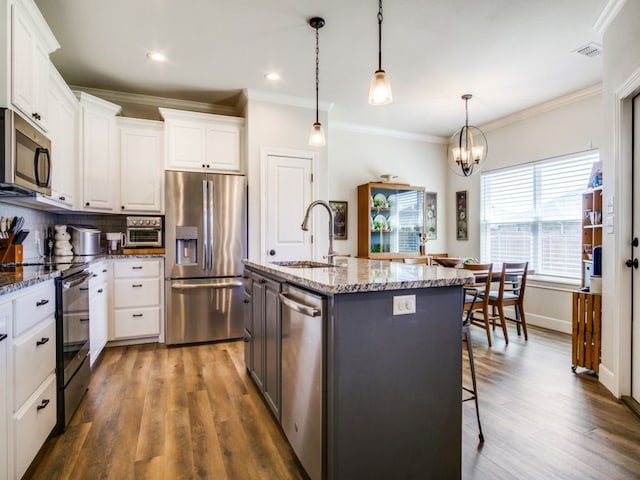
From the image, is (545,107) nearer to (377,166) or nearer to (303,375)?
(377,166)

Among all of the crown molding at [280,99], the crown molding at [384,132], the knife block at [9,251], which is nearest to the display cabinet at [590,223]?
the crown molding at [384,132]

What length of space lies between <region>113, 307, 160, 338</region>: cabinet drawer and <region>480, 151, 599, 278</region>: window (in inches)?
180

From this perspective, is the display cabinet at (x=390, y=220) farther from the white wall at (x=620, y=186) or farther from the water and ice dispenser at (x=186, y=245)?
the white wall at (x=620, y=186)

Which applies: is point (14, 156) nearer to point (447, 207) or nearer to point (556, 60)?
point (556, 60)

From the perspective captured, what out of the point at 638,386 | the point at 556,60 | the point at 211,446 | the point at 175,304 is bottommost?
the point at 211,446

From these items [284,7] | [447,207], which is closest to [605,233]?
[284,7]

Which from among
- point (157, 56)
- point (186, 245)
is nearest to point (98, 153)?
point (157, 56)

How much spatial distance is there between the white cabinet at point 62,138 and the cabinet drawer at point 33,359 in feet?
4.86

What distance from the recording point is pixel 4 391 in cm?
142

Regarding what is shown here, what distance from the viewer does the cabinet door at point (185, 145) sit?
12.8 feet

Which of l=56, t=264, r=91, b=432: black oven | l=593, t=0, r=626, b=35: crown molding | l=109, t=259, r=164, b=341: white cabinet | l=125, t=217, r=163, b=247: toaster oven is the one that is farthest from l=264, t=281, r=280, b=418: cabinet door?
l=593, t=0, r=626, b=35: crown molding

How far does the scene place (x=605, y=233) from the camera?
2.68 metres

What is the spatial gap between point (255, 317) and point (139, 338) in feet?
6.59

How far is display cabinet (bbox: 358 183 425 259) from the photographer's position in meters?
5.18
